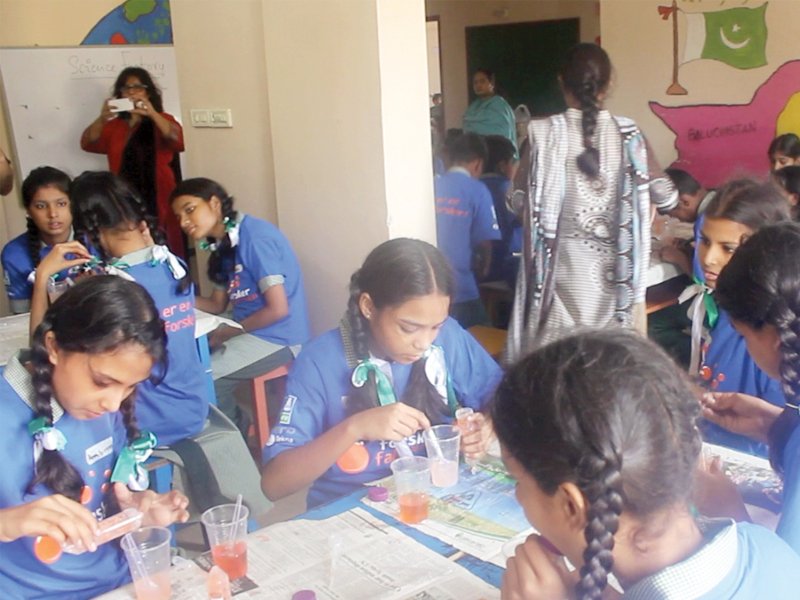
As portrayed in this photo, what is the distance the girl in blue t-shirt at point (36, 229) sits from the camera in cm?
367

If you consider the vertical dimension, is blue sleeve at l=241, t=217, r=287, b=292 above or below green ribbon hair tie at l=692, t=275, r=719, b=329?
above

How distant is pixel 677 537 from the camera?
40.9 inches

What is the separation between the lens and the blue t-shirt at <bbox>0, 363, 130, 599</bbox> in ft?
5.23

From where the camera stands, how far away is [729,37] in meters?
4.96

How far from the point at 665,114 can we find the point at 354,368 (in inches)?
162

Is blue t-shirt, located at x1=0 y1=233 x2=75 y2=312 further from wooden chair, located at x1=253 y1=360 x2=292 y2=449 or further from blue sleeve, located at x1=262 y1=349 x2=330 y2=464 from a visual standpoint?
blue sleeve, located at x1=262 y1=349 x2=330 y2=464

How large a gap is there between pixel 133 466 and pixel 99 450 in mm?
83

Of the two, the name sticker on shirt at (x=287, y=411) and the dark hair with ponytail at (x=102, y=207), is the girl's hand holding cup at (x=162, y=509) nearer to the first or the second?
the name sticker on shirt at (x=287, y=411)

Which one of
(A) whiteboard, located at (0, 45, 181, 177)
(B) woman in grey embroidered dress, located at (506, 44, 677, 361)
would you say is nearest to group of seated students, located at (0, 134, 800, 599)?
(B) woman in grey embroidered dress, located at (506, 44, 677, 361)

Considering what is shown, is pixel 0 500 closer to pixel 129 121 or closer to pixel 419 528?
pixel 419 528

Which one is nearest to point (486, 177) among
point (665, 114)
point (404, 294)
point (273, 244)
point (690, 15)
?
point (665, 114)

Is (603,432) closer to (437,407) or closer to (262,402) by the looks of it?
(437,407)

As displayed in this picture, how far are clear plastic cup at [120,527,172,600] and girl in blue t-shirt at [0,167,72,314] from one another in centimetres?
265

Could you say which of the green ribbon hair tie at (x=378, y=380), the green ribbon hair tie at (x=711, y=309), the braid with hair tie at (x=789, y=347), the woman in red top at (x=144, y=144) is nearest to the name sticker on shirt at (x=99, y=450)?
the green ribbon hair tie at (x=378, y=380)
